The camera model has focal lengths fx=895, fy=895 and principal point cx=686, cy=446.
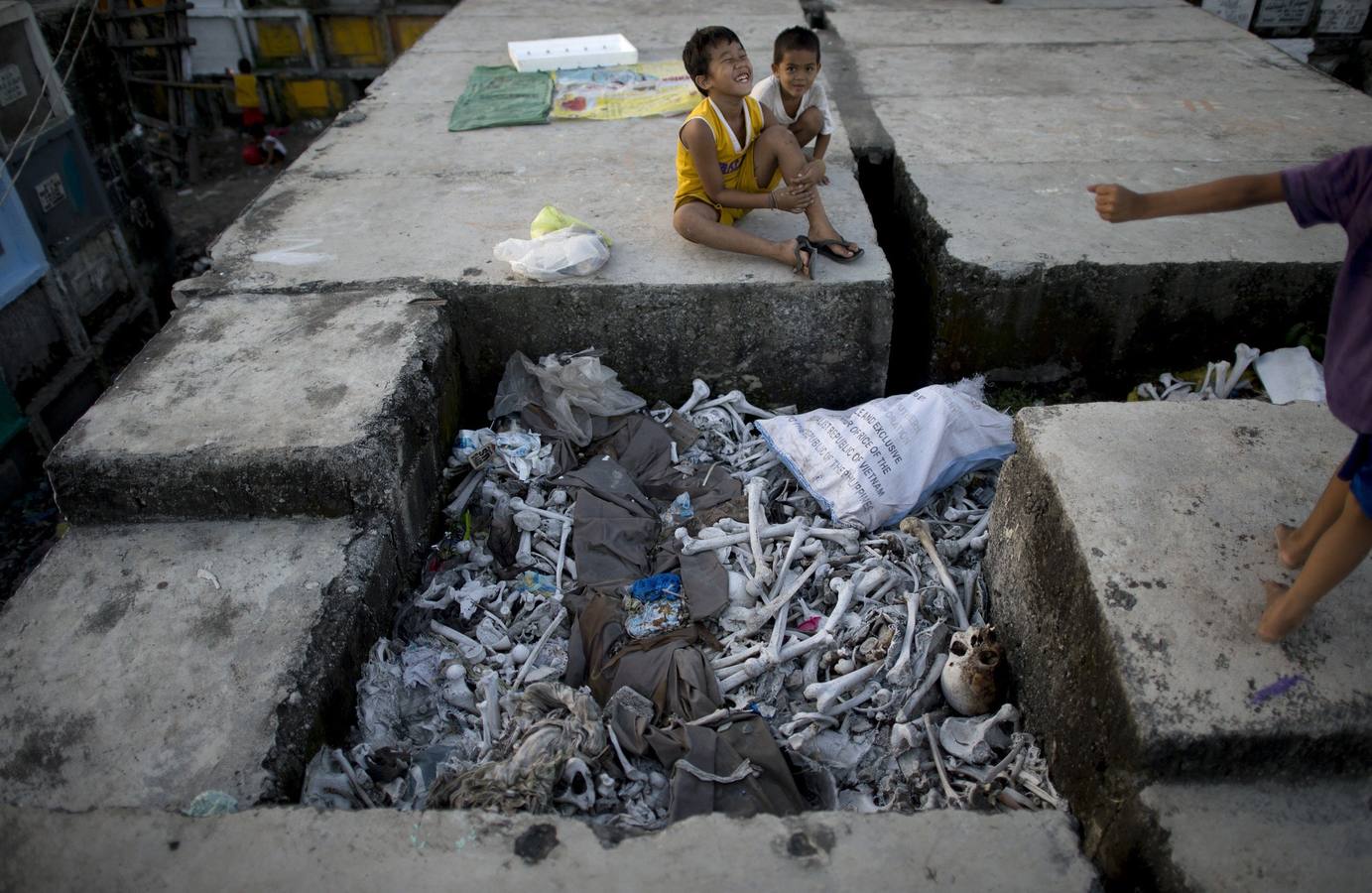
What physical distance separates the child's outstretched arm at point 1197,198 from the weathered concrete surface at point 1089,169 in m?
1.33

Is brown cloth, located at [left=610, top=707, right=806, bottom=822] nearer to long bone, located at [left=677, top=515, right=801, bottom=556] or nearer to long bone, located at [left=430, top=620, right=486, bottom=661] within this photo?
long bone, located at [left=430, top=620, right=486, bottom=661]

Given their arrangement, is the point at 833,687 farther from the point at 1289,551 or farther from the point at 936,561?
the point at 1289,551

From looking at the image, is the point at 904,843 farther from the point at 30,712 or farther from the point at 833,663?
the point at 30,712

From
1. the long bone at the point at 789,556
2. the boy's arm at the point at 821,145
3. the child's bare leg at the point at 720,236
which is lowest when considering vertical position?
the long bone at the point at 789,556

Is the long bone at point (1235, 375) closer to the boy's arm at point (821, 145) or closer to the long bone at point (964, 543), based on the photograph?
the long bone at point (964, 543)

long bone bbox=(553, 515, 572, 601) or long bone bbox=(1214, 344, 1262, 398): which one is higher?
long bone bbox=(1214, 344, 1262, 398)

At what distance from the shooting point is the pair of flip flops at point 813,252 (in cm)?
343

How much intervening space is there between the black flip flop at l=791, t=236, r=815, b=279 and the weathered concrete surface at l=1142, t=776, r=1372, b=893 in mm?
2165

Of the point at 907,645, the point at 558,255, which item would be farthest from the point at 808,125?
the point at 907,645

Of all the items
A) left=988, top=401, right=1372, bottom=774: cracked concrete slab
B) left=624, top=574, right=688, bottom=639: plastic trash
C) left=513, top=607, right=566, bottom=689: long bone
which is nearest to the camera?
left=988, top=401, right=1372, bottom=774: cracked concrete slab

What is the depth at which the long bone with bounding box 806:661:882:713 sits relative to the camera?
2.49 metres

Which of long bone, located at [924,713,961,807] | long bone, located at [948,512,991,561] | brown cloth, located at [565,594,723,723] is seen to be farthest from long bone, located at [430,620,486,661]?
long bone, located at [948,512,991,561]

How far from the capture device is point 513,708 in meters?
2.52

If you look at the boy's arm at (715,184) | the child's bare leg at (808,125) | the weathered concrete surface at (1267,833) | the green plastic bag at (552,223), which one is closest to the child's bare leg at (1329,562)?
the weathered concrete surface at (1267,833)
